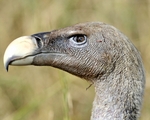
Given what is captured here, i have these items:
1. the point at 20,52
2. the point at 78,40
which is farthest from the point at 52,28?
the point at 20,52

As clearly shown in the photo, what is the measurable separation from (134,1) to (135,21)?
0.26 meters

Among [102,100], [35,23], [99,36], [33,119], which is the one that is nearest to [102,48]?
[99,36]

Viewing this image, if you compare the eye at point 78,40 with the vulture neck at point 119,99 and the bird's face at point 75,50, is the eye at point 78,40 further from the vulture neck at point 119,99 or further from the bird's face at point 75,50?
the vulture neck at point 119,99

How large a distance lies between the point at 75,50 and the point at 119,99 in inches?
14.8

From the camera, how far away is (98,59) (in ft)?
11.8

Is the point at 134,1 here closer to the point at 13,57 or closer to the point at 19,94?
the point at 19,94

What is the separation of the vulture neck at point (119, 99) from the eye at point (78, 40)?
25 cm

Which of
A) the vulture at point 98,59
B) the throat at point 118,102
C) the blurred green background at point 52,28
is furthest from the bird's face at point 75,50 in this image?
the blurred green background at point 52,28

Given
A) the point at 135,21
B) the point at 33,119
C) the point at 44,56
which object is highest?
the point at 44,56

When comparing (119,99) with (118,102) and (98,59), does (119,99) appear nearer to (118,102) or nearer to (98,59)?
(118,102)

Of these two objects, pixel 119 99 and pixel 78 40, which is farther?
pixel 78 40

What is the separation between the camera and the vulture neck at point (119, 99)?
352cm

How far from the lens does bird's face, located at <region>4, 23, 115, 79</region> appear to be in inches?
141

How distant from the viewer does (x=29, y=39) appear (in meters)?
3.55
